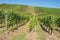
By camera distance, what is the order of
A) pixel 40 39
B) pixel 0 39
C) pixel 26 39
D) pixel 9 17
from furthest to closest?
pixel 9 17 → pixel 40 39 → pixel 26 39 → pixel 0 39

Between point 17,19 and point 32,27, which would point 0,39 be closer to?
point 32,27

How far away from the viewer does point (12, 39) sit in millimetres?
41469

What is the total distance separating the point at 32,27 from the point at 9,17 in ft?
31.8

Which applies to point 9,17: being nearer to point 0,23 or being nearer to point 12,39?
point 0,23

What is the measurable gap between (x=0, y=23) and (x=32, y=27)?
2373 cm

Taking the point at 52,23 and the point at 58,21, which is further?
the point at 58,21

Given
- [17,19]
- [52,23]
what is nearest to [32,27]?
[52,23]

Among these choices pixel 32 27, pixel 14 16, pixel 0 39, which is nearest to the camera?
pixel 0 39

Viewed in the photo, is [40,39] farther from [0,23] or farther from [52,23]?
[0,23]

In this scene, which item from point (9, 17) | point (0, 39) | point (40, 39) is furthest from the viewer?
point (9, 17)

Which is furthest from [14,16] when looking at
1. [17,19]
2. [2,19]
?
[2,19]

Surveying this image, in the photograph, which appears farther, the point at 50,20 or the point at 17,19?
the point at 17,19

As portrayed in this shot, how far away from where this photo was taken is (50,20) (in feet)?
227

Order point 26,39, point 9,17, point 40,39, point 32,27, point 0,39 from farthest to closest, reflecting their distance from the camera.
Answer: point 9,17
point 32,27
point 40,39
point 26,39
point 0,39
